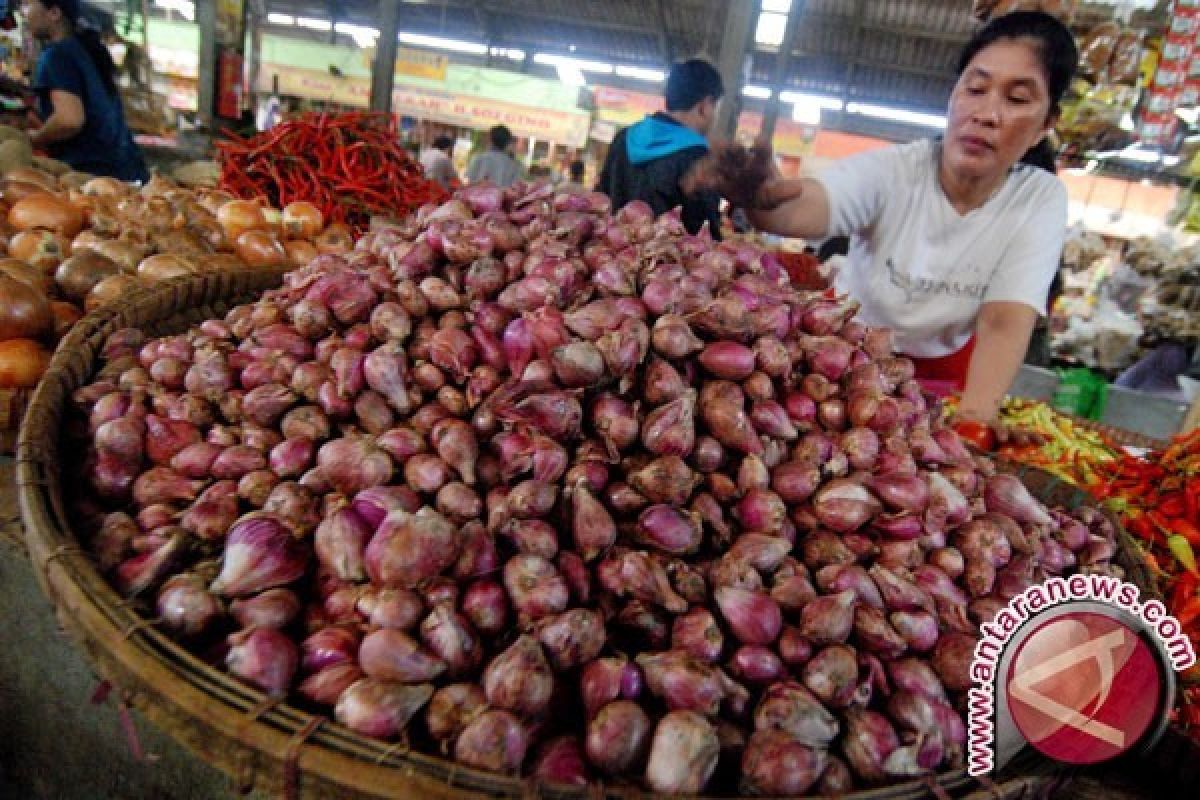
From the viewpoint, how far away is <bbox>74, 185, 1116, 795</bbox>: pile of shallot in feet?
2.64

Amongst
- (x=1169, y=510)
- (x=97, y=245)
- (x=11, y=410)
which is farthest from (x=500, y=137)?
(x=1169, y=510)

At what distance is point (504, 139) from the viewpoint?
7039mm

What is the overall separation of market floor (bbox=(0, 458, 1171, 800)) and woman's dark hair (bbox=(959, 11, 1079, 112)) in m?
2.53

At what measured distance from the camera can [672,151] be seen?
3074mm

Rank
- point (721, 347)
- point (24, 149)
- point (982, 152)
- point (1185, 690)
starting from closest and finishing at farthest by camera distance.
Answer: point (721, 347), point (1185, 690), point (982, 152), point (24, 149)

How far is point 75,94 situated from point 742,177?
343 centimetres

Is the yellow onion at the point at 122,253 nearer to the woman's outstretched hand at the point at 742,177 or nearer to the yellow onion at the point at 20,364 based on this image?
the yellow onion at the point at 20,364

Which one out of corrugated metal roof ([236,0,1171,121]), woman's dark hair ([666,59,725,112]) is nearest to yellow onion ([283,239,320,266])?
woman's dark hair ([666,59,725,112])

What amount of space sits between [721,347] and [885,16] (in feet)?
41.8

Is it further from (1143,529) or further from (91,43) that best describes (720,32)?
(1143,529)

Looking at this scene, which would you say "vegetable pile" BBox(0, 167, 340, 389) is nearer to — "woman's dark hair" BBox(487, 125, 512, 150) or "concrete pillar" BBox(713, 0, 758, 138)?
"concrete pillar" BBox(713, 0, 758, 138)

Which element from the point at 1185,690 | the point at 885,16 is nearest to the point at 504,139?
the point at 1185,690

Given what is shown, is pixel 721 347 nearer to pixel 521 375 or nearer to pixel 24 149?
pixel 521 375

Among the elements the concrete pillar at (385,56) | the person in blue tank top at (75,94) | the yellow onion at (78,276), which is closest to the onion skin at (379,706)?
the yellow onion at (78,276)
